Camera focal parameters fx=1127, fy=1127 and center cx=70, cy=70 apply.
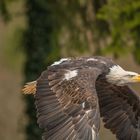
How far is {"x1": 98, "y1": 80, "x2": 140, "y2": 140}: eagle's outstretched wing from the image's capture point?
1523 cm

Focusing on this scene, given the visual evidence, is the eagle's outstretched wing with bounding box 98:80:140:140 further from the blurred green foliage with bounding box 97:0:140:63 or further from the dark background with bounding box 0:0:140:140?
the dark background with bounding box 0:0:140:140

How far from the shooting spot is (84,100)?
13.4 meters

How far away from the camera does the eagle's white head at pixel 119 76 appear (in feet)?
48.1

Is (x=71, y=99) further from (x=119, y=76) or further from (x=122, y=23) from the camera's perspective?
(x=122, y=23)

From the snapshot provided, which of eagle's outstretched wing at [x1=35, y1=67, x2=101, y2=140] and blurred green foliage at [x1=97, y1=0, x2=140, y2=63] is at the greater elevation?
blurred green foliage at [x1=97, y1=0, x2=140, y2=63]

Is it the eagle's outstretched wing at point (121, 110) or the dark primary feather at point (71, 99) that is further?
the eagle's outstretched wing at point (121, 110)

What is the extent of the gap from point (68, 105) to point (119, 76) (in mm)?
1538

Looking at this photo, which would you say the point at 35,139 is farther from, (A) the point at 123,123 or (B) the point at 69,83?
(B) the point at 69,83

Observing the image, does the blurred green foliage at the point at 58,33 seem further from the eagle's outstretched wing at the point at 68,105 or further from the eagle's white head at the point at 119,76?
the eagle's outstretched wing at the point at 68,105

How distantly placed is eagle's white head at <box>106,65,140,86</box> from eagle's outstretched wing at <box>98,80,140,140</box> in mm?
340

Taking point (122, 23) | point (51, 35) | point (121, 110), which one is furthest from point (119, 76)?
point (51, 35)

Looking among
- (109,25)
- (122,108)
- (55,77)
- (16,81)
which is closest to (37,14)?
(109,25)

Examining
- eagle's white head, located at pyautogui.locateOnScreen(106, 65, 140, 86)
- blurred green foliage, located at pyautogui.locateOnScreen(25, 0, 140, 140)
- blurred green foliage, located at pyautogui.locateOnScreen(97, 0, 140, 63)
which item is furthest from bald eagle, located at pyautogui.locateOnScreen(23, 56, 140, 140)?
blurred green foliage, located at pyautogui.locateOnScreen(25, 0, 140, 140)

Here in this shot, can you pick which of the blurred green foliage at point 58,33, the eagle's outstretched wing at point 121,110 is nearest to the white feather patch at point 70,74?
the eagle's outstretched wing at point 121,110
